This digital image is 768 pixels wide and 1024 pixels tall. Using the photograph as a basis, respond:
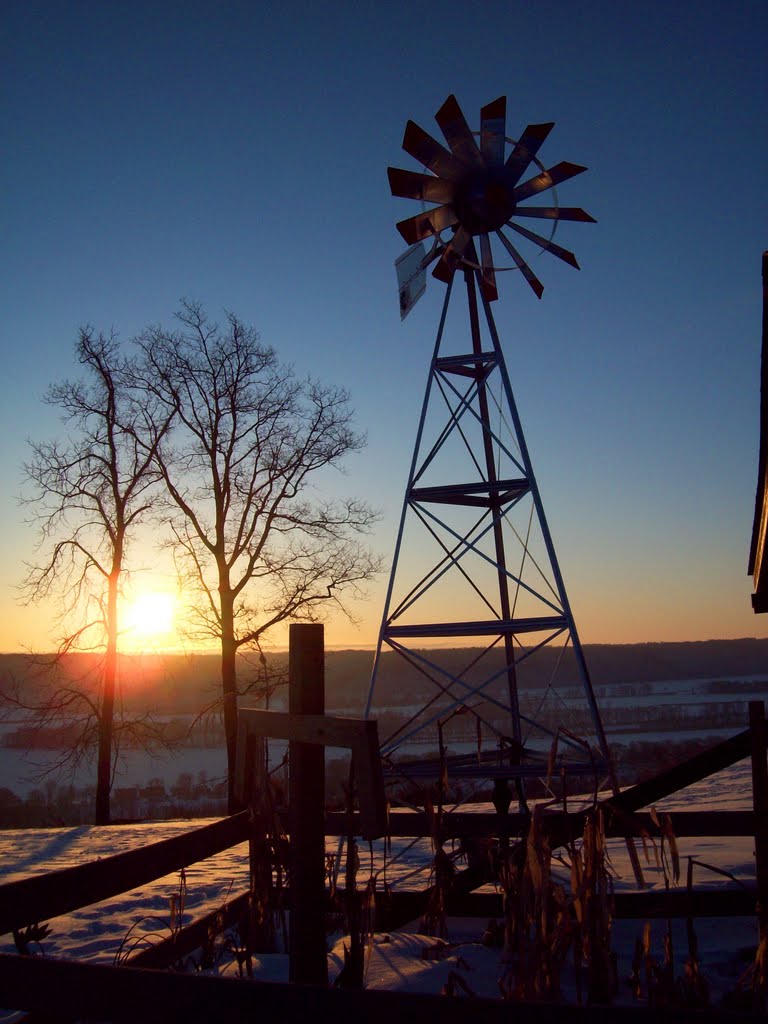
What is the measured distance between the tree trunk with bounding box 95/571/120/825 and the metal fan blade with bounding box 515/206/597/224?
1178 cm

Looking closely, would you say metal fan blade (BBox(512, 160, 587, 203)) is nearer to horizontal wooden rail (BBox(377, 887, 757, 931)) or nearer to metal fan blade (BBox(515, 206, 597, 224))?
metal fan blade (BBox(515, 206, 597, 224))

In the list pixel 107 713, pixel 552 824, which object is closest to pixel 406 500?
pixel 552 824

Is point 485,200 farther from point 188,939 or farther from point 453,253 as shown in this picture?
point 188,939

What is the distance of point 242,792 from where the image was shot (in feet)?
16.1

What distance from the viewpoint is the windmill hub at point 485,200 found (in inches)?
381

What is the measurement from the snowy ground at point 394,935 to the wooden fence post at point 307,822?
81cm

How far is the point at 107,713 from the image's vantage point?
16.4m

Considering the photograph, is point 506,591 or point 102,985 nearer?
point 102,985

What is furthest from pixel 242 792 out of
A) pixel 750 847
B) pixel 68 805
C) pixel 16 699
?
pixel 68 805

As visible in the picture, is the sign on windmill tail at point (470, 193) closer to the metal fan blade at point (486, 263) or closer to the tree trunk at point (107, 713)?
the metal fan blade at point (486, 263)

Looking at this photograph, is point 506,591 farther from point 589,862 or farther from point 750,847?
point 589,862

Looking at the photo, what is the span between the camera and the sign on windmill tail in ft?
30.7

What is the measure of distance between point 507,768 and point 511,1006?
5.12 meters

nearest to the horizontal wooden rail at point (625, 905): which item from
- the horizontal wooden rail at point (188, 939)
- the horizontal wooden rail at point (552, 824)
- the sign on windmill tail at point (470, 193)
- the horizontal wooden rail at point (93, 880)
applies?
the horizontal wooden rail at point (552, 824)
